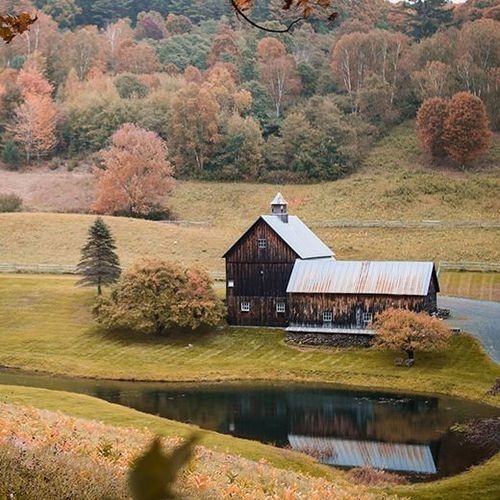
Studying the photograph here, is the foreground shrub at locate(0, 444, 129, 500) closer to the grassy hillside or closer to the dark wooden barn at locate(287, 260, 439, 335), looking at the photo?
the dark wooden barn at locate(287, 260, 439, 335)

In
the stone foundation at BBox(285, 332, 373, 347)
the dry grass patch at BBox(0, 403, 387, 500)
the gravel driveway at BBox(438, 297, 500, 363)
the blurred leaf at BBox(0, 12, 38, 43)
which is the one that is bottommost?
the stone foundation at BBox(285, 332, 373, 347)

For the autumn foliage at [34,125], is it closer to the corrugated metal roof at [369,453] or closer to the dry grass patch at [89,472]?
the corrugated metal roof at [369,453]

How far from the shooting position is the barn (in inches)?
1768

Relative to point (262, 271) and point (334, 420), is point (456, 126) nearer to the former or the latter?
point (262, 271)

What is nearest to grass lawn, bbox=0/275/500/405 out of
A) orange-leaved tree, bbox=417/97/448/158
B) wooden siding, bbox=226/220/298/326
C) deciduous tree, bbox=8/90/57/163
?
wooden siding, bbox=226/220/298/326

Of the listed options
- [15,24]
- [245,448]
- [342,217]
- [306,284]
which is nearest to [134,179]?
[342,217]

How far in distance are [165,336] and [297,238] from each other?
9.18m

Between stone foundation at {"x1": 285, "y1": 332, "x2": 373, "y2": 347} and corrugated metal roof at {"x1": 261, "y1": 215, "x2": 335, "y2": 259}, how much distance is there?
4.82 meters

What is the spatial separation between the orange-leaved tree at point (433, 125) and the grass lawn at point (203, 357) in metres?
Answer: 39.2

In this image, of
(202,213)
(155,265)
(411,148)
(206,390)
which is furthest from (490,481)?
(411,148)

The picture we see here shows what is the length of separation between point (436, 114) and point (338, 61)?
2075 centimetres

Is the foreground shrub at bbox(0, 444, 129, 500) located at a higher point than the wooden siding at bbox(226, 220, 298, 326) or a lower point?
higher

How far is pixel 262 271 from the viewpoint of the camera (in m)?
49.2

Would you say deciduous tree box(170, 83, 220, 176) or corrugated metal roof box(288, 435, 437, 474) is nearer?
corrugated metal roof box(288, 435, 437, 474)
